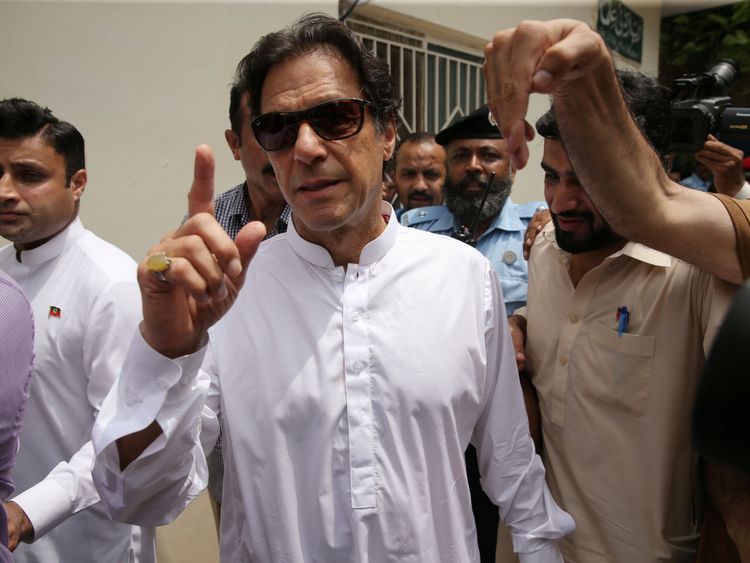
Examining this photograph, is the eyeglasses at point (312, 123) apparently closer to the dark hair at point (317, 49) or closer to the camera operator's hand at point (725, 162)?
the dark hair at point (317, 49)

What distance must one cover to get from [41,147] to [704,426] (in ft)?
8.41

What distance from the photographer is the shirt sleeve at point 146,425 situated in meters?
1.20

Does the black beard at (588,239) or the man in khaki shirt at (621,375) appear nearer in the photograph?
the man in khaki shirt at (621,375)

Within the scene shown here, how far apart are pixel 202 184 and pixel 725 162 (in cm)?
254

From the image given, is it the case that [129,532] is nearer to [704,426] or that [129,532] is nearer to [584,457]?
[584,457]

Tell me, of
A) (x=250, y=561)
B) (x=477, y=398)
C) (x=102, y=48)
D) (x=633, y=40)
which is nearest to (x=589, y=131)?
(x=477, y=398)

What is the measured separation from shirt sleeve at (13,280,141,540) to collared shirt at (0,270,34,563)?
1.54 feet

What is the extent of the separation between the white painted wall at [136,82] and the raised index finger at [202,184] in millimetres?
2379

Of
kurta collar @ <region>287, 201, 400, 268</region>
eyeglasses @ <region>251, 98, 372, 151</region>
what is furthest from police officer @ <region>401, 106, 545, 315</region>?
eyeglasses @ <region>251, 98, 372, 151</region>

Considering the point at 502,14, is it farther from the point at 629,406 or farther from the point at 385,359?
the point at 385,359

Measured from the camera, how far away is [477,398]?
5.42 ft

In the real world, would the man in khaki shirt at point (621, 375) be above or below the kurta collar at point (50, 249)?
below

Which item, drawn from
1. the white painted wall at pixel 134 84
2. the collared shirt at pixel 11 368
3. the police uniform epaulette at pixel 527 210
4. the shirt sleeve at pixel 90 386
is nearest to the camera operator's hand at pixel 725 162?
the police uniform epaulette at pixel 527 210

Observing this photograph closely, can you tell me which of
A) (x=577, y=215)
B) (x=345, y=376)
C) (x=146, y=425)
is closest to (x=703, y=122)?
(x=577, y=215)
